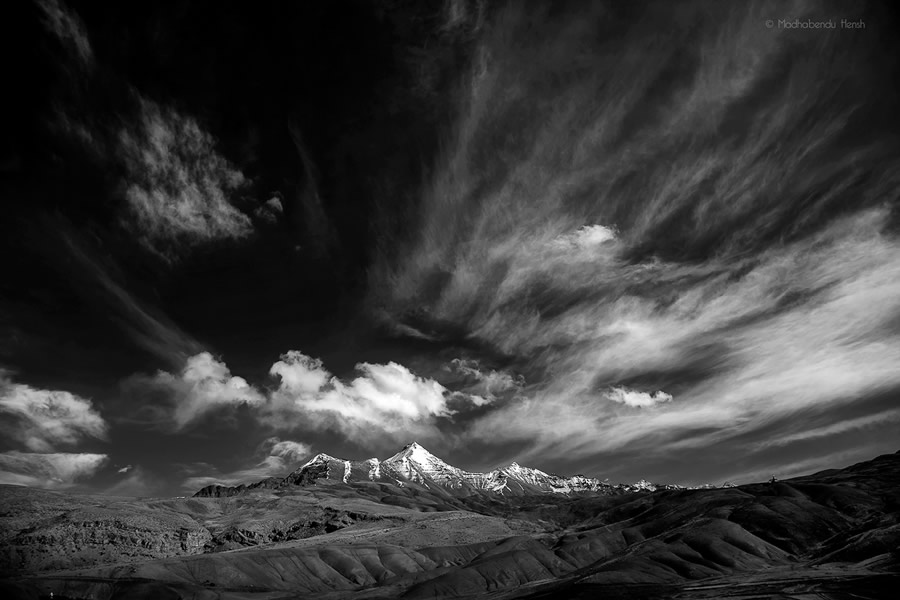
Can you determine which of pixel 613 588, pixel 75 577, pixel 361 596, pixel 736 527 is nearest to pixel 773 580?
pixel 613 588

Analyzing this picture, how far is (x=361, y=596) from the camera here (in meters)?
176

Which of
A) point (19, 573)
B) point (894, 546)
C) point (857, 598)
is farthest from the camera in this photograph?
point (19, 573)

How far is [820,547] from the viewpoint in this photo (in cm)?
19275

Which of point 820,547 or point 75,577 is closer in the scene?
point 75,577

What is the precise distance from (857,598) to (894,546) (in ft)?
240

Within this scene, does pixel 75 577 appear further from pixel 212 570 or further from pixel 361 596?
pixel 361 596

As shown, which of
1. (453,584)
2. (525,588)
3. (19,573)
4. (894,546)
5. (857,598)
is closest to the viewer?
(857,598)

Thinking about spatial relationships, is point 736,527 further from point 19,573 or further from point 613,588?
point 19,573

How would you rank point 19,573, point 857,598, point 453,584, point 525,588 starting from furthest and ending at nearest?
point 19,573
point 453,584
point 525,588
point 857,598

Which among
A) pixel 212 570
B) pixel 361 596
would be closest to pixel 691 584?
pixel 361 596

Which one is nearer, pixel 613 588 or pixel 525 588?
pixel 613 588

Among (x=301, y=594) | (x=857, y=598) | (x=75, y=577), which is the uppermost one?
(x=75, y=577)

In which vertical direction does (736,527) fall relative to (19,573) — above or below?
below

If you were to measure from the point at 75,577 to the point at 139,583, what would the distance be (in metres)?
21.2
